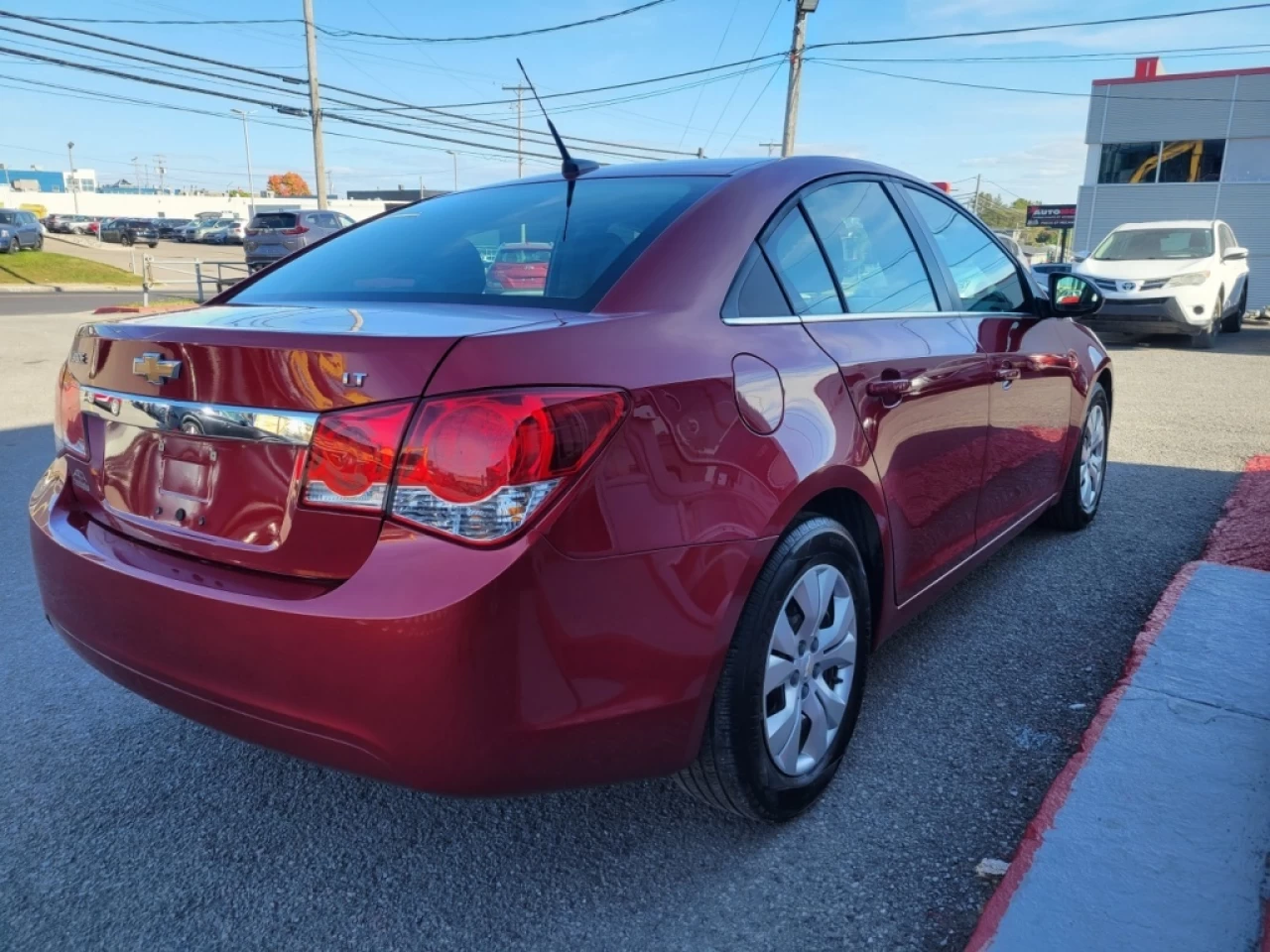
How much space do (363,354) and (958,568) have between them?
2.23 m

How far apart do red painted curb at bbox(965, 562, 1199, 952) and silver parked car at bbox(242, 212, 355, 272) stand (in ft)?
68.9

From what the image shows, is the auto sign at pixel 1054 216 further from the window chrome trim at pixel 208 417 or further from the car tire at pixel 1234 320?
the window chrome trim at pixel 208 417

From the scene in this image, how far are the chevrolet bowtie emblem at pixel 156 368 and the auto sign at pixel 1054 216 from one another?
39827 mm

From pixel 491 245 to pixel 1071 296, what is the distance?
2625 millimetres

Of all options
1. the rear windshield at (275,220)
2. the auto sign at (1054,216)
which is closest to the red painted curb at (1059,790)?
the rear windshield at (275,220)

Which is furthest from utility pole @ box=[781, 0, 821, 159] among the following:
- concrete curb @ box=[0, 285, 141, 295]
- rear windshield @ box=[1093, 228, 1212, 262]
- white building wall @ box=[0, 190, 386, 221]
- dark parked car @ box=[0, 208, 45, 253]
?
white building wall @ box=[0, 190, 386, 221]

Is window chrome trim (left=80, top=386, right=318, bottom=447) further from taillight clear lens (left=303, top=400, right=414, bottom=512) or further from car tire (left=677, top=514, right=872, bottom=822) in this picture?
car tire (left=677, top=514, right=872, bottom=822)

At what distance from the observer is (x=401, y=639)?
171 centimetres

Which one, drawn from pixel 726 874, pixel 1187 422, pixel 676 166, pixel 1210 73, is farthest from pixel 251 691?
pixel 1210 73

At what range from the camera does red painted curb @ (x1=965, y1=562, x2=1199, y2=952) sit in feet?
6.57

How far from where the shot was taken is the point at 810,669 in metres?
2.39

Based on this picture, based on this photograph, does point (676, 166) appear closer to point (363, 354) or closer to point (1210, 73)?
point (363, 354)

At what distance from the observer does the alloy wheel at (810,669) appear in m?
2.27

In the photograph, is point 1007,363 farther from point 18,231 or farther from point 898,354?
point 18,231
